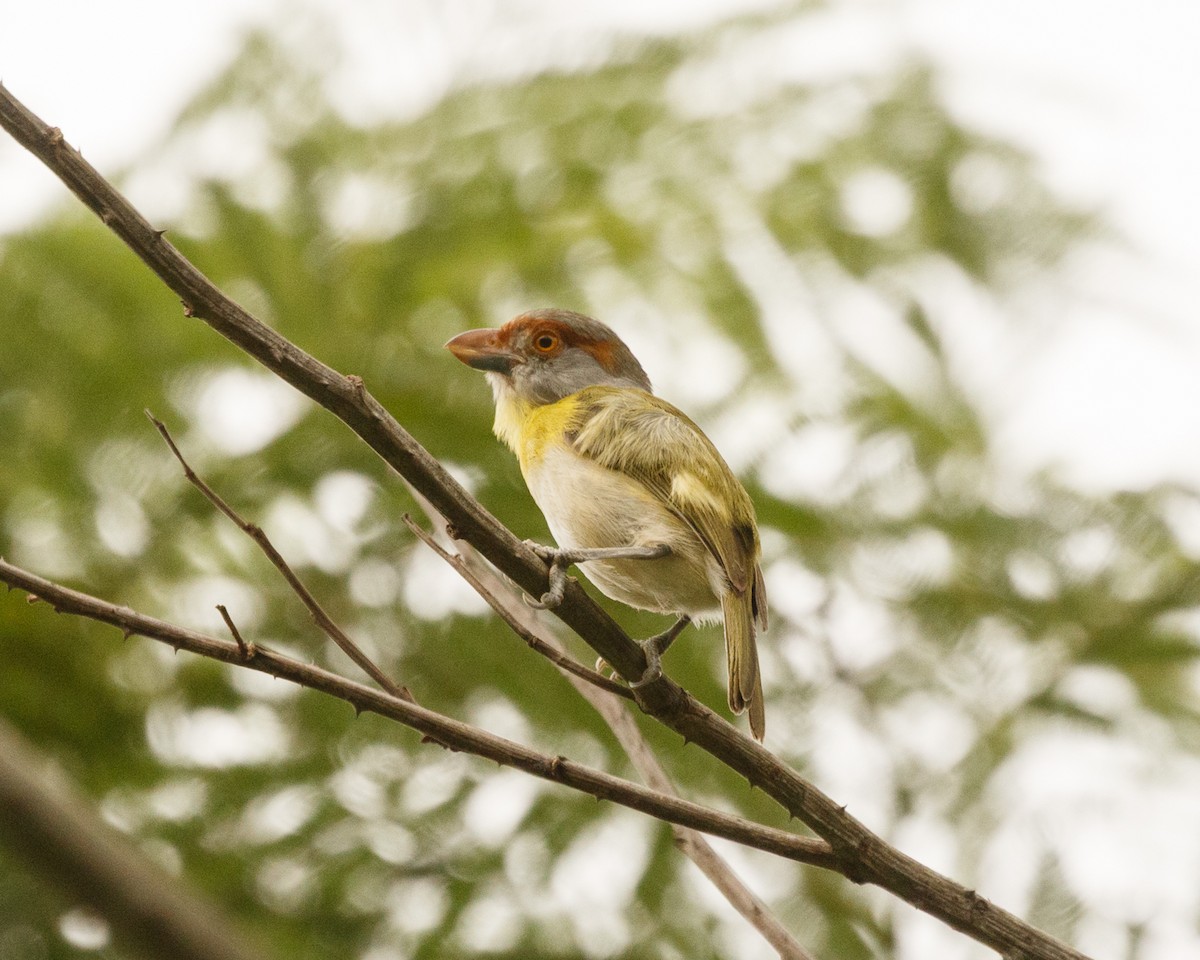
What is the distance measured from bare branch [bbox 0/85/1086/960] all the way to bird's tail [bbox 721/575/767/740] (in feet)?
1.10

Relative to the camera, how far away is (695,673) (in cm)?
352

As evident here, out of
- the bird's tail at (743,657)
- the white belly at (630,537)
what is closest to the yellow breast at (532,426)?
the white belly at (630,537)

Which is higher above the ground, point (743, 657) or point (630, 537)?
point (630, 537)

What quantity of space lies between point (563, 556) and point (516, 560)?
236 mm

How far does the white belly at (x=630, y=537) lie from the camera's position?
2.77m

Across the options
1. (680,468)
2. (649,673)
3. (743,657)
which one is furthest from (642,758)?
(680,468)

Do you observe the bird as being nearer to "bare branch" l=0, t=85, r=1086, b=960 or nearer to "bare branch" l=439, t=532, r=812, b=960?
"bare branch" l=439, t=532, r=812, b=960

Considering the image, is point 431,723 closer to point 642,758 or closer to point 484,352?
point 642,758

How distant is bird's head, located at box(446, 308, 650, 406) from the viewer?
3.41 m

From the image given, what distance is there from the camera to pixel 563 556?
224 centimetres

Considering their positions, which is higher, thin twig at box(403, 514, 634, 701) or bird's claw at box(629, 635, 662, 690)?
bird's claw at box(629, 635, 662, 690)

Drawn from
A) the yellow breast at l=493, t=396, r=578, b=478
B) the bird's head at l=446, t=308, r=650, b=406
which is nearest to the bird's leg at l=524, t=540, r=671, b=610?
the yellow breast at l=493, t=396, r=578, b=478

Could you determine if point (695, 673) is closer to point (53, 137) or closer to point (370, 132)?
point (370, 132)

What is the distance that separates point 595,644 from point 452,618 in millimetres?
1407
